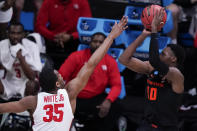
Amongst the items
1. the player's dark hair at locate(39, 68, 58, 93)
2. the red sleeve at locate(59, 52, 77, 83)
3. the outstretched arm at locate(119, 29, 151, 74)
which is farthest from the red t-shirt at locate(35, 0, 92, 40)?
the player's dark hair at locate(39, 68, 58, 93)

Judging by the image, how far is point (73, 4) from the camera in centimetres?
685

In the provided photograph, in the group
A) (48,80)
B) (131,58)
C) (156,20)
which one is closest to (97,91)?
(131,58)

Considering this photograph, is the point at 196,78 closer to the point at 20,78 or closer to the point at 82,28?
the point at 82,28

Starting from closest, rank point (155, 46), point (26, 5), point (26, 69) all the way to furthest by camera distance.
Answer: point (155, 46) < point (26, 69) < point (26, 5)

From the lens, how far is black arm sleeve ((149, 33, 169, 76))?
435 cm

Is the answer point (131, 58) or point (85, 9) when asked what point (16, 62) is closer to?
point (85, 9)

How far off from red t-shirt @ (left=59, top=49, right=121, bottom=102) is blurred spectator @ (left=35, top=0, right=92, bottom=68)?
0.76 m

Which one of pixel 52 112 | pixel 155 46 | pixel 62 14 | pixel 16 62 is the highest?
pixel 62 14

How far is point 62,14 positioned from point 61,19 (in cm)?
8

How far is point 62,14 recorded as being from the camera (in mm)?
6863

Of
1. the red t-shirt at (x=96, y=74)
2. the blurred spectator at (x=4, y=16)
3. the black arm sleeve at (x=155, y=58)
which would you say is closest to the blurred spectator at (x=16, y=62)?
the blurred spectator at (x=4, y=16)

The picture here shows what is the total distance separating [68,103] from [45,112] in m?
0.23

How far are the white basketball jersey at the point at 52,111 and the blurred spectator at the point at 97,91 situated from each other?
1.71 meters

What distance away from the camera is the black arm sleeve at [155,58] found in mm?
4348
